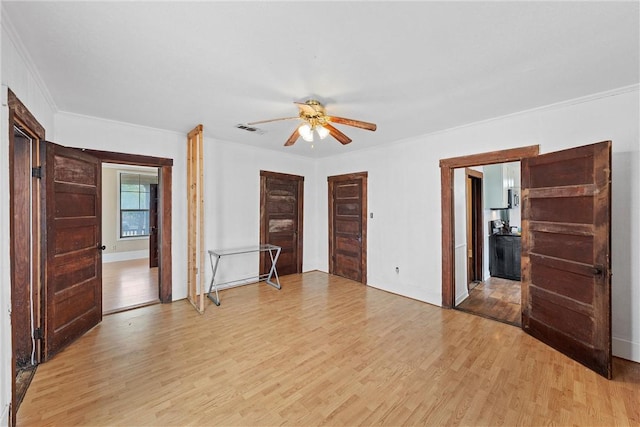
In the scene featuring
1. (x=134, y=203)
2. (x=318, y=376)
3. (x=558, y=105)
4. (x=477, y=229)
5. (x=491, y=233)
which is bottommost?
(x=318, y=376)

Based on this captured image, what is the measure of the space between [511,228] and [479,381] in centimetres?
467

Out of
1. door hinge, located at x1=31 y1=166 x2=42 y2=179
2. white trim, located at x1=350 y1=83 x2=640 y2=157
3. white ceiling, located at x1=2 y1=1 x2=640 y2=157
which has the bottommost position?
door hinge, located at x1=31 y1=166 x2=42 y2=179

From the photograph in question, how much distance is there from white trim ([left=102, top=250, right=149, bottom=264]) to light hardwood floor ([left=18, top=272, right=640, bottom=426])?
446 centimetres

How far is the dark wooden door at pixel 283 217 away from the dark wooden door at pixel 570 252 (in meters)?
3.81

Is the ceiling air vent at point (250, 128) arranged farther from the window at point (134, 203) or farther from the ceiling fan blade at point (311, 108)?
the window at point (134, 203)

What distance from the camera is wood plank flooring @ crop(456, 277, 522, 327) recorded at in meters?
3.46

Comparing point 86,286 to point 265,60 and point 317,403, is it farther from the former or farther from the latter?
point 265,60

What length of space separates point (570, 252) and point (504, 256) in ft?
10.1

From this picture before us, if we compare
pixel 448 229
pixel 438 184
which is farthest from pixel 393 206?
pixel 448 229

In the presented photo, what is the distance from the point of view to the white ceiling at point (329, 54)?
1.53 m

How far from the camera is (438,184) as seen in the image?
384cm

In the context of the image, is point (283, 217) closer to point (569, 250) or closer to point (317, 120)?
point (317, 120)

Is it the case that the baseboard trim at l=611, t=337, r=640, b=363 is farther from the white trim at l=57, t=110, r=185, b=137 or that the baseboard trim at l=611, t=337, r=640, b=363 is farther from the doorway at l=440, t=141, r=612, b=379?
the white trim at l=57, t=110, r=185, b=137

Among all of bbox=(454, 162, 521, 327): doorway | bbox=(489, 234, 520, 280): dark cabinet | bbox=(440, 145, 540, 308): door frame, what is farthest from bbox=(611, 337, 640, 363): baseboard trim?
bbox=(489, 234, 520, 280): dark cabinet
